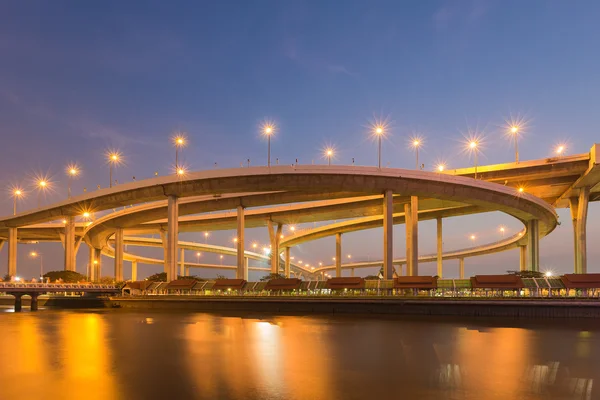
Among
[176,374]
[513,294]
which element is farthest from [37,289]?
[513,294]

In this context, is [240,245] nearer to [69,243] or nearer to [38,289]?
[38,289]

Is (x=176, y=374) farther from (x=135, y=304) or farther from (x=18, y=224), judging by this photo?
(x=18, y=224)

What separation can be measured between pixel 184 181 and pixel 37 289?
17.5 m

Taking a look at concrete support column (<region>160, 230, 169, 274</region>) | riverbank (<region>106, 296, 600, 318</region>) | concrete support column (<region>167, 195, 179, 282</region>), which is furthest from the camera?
concrete support column (<region>160, 230, 169, 274</region>)

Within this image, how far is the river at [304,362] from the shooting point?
11953 millimetres

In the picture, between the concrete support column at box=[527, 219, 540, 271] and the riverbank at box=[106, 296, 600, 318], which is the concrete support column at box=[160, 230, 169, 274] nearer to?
the riverbank at box=[106, 296, 600, 318]

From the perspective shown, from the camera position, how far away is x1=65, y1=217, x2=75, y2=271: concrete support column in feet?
226

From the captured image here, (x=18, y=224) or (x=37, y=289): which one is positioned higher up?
(x=18, y=224)

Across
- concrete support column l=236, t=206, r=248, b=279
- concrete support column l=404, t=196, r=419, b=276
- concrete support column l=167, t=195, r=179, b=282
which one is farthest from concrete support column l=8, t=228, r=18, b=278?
concrete support column l=404, t=196, r=419, b=276

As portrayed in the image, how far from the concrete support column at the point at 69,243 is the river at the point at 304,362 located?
1788 inches

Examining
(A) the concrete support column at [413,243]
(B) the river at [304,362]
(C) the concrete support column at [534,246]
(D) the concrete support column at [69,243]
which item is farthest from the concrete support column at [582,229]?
(D) the concrete support column at [69,243]

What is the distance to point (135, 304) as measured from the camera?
149ft

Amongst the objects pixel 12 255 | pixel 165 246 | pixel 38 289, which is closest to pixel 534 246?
pixel 165 246

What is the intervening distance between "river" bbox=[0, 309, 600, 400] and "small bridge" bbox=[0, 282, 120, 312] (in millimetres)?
20639
